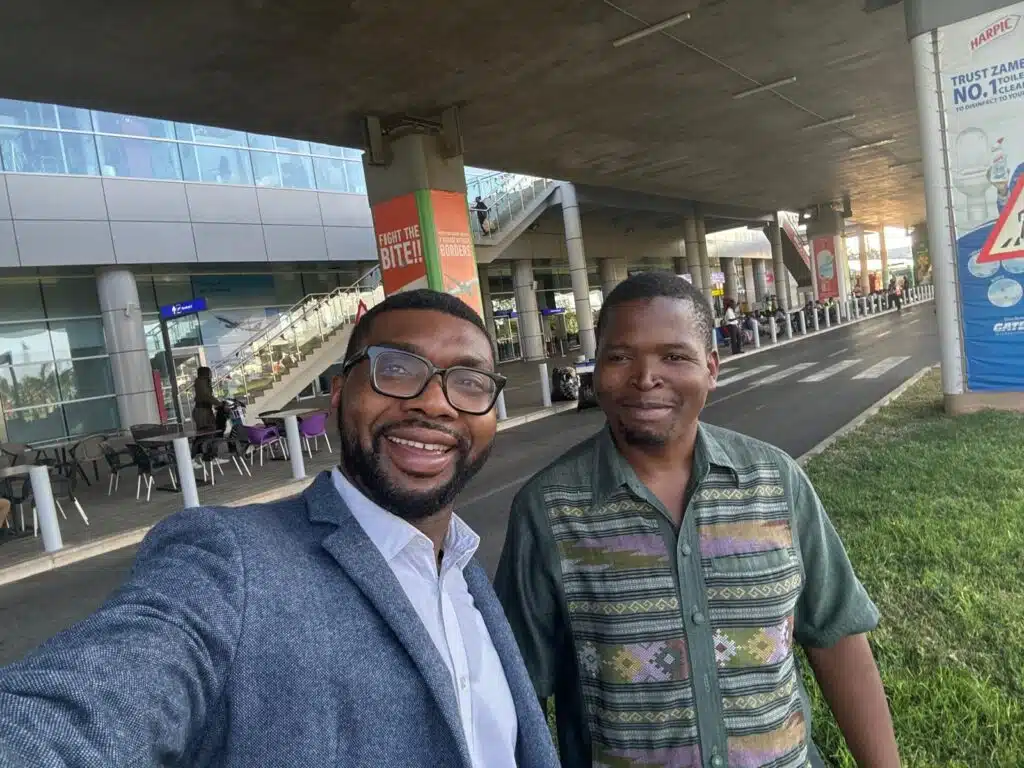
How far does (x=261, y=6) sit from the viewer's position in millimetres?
8500

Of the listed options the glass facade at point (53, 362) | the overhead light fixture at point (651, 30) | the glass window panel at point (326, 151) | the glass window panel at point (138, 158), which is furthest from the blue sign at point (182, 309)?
the glass window panel at point (326, 151)

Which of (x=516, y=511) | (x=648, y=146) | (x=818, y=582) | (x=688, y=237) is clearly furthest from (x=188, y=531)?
(x=688, y=237)

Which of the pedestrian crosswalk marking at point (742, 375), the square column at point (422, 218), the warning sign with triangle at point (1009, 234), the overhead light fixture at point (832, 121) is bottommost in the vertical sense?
the pedestrian crosswalk marking at point (742, 375)

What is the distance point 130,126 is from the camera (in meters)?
20.4

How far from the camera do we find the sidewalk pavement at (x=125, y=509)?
8.08 meters

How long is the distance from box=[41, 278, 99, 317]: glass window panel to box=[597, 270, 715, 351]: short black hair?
2382 centimetres

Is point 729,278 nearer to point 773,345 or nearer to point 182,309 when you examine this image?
point 773,345

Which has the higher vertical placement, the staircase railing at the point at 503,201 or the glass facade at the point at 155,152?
the glass facade at the point at 155,152

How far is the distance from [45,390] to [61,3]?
1643 cm

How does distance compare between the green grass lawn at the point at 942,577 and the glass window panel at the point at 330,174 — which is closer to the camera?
the green grass lawn at the point at 942,577

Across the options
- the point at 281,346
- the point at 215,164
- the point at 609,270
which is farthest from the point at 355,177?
the point at 609,270

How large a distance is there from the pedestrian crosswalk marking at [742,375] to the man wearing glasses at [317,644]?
16324mm

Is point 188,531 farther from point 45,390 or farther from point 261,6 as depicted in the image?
point 45,390

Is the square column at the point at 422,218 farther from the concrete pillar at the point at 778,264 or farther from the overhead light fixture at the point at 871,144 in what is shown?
the concrete pillar at the point at 778,264
